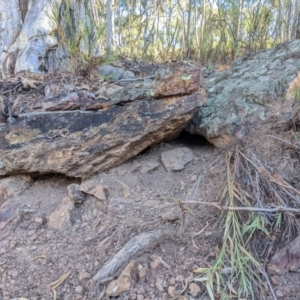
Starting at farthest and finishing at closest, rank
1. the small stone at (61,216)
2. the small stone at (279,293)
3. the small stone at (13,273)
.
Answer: the small stone at (61,216), the small stone at (13,273), the small stone at (279,293)

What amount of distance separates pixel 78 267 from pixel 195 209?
0.53 metres

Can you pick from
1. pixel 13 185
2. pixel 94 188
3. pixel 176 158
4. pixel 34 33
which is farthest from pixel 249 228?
pixel 34 33

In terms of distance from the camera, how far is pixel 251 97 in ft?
5.76

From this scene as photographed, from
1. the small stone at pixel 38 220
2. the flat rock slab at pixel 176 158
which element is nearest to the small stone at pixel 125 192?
the flat rock slab at pixel 176 158

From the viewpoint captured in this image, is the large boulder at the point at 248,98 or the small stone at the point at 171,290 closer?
the small stone at the point at 171,290

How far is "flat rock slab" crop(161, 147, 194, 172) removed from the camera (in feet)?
5.37

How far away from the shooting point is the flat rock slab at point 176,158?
5.37 ft

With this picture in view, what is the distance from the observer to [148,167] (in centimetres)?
166

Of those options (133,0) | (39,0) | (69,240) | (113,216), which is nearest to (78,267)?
(69,240)

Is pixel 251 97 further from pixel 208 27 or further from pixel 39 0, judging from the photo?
pixel 39 0

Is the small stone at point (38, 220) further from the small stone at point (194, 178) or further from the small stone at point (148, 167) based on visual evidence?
the small stone at point (194, 178)

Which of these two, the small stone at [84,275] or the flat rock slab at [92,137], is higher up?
the flat rock slab at [92,137]

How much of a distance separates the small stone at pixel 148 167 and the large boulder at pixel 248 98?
0.32 metres

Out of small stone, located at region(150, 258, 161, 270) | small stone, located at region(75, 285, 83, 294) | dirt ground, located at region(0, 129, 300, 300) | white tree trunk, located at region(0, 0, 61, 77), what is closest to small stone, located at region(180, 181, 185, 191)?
dirt ground, located at region(0, 129, 300, 300)
